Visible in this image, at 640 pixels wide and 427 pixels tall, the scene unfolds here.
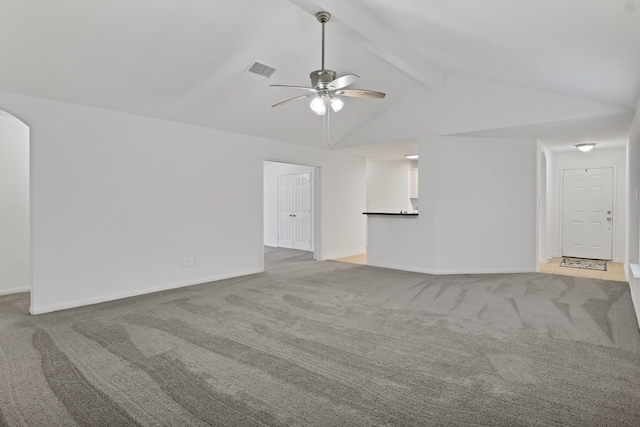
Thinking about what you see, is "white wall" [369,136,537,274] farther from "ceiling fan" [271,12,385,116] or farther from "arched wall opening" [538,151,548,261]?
"ceiling fan" [271,12,385,116]

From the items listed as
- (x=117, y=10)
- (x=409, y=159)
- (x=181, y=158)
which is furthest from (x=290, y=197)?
(x=117, y=10)

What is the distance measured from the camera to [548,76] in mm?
4172

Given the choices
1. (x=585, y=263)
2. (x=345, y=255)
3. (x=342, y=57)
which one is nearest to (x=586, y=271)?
(x=585, y=263)

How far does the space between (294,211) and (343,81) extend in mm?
6182

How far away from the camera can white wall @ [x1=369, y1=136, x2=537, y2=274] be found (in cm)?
607

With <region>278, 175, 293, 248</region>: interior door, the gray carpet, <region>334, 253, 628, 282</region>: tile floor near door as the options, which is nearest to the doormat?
<region>334, 253, 628, 282</region>: tile floor near door

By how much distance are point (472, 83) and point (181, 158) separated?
4.51 metres

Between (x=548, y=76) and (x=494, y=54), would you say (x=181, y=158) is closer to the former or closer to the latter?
(x=494, y=54)

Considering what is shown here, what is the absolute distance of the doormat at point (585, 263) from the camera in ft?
21.5

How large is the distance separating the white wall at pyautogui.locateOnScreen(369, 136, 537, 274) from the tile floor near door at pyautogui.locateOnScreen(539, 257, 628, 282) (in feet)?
1.78

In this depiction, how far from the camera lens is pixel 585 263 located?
23.0 feet

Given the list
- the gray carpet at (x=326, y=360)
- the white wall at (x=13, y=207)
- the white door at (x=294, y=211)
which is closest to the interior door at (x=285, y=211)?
the white door at (x=294, y=211)

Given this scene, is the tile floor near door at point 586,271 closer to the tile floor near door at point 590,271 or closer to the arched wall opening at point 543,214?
the tile floor near door at point 590,271

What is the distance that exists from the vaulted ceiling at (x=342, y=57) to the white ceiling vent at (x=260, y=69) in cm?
10
